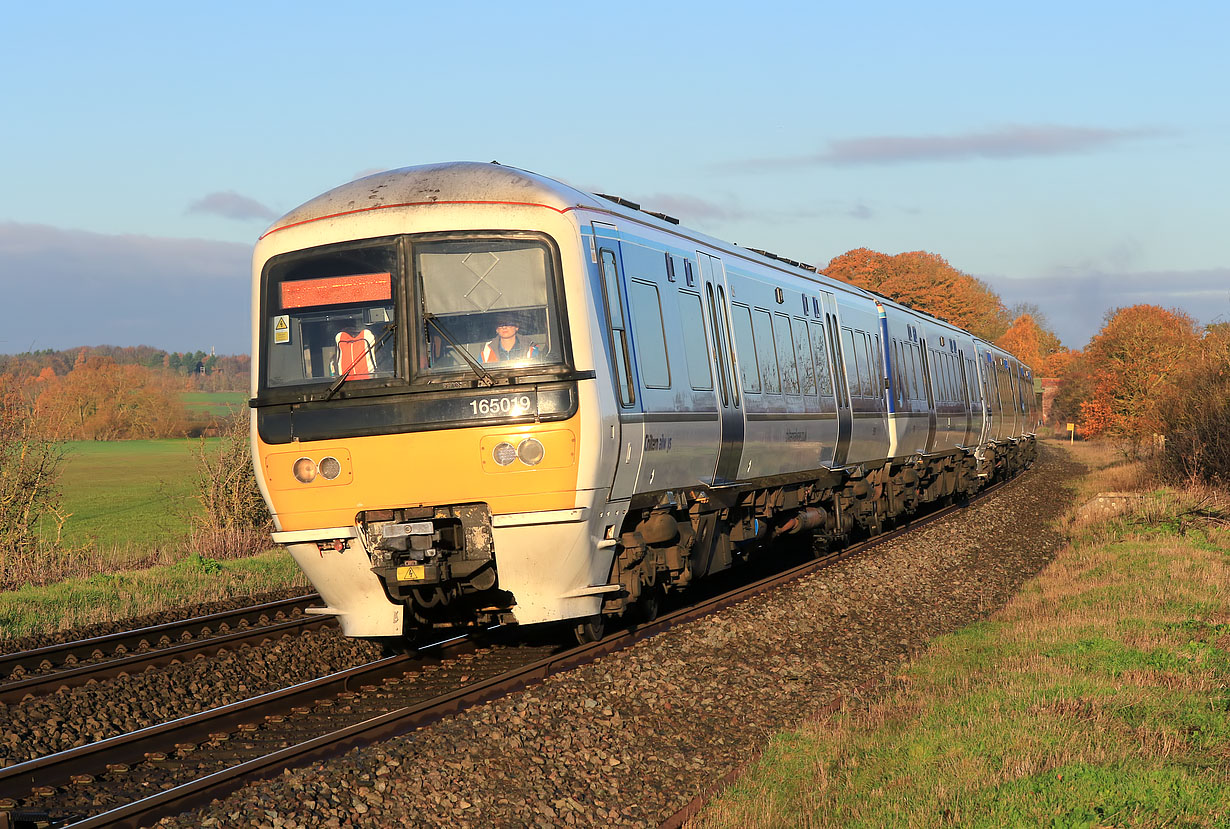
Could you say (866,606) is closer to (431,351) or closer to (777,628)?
(777,628)

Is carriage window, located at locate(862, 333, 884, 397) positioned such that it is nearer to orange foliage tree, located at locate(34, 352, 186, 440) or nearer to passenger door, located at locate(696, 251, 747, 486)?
passenger door, located at locate(696, 251, 747, 486)

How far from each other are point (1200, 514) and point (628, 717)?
16.0 m

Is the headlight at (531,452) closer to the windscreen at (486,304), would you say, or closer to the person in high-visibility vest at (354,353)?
the windscreen at (486,304)

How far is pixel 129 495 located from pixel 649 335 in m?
35.4

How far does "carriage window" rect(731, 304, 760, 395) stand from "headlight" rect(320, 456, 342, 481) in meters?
4.56

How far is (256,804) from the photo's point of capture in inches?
209

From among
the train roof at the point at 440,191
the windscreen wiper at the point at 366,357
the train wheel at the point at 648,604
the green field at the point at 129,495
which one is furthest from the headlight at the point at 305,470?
the green field at the point at 129,495

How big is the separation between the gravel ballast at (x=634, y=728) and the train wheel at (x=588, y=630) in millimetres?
419

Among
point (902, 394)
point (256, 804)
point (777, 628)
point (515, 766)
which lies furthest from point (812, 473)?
point (256, 804)

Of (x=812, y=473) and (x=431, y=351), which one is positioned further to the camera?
(x=812, y=473)

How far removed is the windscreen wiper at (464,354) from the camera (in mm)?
7875

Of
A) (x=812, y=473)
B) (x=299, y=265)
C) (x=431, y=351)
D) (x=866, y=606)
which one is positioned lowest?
(x=866, y=606)

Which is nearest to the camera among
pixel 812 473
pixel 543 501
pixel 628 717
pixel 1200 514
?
pixel 628 717

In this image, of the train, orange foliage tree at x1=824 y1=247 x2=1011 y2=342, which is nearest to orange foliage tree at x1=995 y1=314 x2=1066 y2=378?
orange foliage tree at x1=824 y1=247 x2=1011 y2=342
